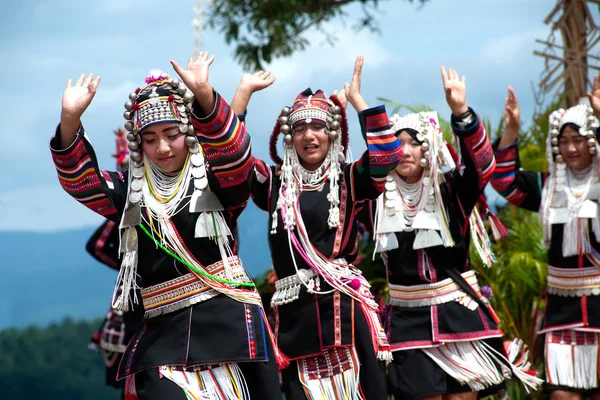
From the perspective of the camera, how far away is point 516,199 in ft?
18.3

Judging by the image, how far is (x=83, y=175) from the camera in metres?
3.52

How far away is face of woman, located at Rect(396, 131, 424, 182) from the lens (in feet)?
16.3

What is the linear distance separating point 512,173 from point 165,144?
2.60 meters

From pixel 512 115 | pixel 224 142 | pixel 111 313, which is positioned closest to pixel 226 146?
pixel 224 142

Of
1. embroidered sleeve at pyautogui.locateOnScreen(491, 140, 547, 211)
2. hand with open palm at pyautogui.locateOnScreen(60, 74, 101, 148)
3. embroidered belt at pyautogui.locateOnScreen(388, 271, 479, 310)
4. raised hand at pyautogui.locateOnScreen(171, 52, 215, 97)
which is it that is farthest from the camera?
embroidered sleeve at pyautogui.locateOnScreen(491, 140, 547, 211)

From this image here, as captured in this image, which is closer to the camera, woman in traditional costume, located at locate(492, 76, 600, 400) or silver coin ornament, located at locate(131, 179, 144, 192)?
silver coin ornament, located at locate(131, 179, 144, 192)

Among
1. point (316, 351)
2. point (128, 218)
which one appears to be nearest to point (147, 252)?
point (128, 218)

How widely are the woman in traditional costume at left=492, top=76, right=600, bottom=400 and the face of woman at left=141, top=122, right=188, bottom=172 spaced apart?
2.46m

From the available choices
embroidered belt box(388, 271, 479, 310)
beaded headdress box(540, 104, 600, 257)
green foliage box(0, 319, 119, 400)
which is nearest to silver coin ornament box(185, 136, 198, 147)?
embroidered belt box(388, 271, 479, 310)

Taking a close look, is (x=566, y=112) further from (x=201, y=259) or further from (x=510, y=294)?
(x=201, y=259)

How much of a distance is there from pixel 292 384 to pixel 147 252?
114 cm

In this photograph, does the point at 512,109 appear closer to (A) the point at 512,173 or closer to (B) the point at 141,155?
(A) the point at 512,173

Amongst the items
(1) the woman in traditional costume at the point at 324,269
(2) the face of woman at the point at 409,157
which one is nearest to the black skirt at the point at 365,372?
(1) the woman in traditional costume at the point at 324,269

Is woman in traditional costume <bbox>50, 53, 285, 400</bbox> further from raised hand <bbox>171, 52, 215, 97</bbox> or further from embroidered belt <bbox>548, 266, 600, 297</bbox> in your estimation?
embroidered belt <bbox>548, 266, 600, 297</bbox>
